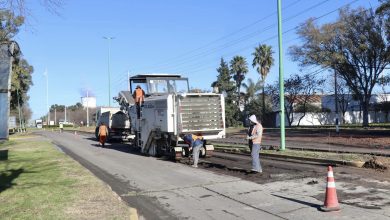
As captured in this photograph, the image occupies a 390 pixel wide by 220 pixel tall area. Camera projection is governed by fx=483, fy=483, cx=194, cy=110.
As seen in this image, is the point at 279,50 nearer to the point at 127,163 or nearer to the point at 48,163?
the point at 127,163

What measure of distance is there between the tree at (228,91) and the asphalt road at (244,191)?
5474 centimetres

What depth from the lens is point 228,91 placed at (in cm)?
7600

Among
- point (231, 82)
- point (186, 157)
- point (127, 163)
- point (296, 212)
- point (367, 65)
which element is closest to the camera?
point (296, 212)

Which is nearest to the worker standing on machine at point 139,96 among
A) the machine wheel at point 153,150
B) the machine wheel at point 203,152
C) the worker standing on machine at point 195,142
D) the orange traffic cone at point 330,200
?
the machine wheel at point 153,150

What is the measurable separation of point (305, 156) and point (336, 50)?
107ft

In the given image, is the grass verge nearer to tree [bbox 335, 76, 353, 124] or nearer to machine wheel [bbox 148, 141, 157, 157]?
machine wheel [bbox 148, 141, 157, 157]

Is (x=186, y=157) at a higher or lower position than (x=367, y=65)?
lower

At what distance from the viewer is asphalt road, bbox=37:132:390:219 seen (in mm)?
9070

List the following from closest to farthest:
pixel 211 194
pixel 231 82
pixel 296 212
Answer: pixel 296 212
pixel 211 194
pixel 231 82

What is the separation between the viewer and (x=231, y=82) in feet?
251

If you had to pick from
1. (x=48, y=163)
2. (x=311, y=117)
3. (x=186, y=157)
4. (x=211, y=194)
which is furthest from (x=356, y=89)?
(x=211, y=194)

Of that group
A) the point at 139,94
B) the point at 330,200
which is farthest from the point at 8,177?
the point at 330,200

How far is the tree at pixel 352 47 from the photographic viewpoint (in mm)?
43812

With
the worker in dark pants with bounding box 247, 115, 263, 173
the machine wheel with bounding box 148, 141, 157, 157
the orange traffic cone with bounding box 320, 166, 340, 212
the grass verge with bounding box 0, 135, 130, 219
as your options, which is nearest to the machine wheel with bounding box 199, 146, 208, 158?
the machine wheel with bounding box 148, 141, 157, 157
